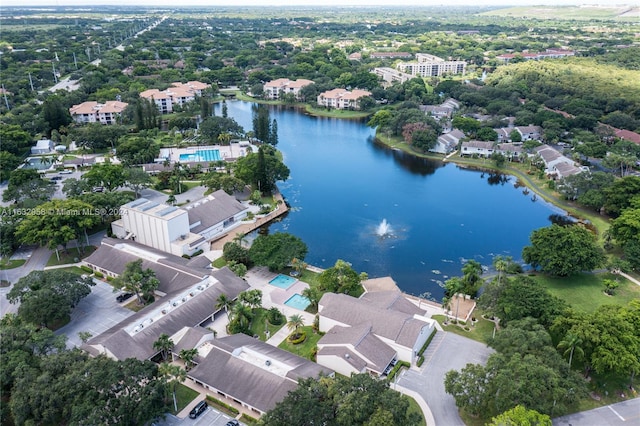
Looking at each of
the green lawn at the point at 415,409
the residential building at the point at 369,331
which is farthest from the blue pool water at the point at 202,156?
the green lawn at the point at 415,409

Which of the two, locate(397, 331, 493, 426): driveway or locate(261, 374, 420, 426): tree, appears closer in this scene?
locate(261, 374, 420, 426): tree

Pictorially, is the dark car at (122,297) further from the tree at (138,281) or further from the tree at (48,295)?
the tree at (48,295)

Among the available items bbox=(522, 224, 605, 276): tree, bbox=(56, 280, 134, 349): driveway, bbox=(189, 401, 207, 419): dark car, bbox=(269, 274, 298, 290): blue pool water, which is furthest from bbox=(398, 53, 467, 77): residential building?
bbox=(189, 401, 207, 419): dark car

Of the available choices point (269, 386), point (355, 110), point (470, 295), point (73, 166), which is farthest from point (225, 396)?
point (355, 110)

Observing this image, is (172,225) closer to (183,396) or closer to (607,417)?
(183,396)

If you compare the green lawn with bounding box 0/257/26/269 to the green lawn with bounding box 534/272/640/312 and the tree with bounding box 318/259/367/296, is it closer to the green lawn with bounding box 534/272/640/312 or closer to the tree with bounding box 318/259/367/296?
the tree with bounding box 318/259/367/296

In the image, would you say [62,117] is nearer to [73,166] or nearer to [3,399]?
[73,166]
